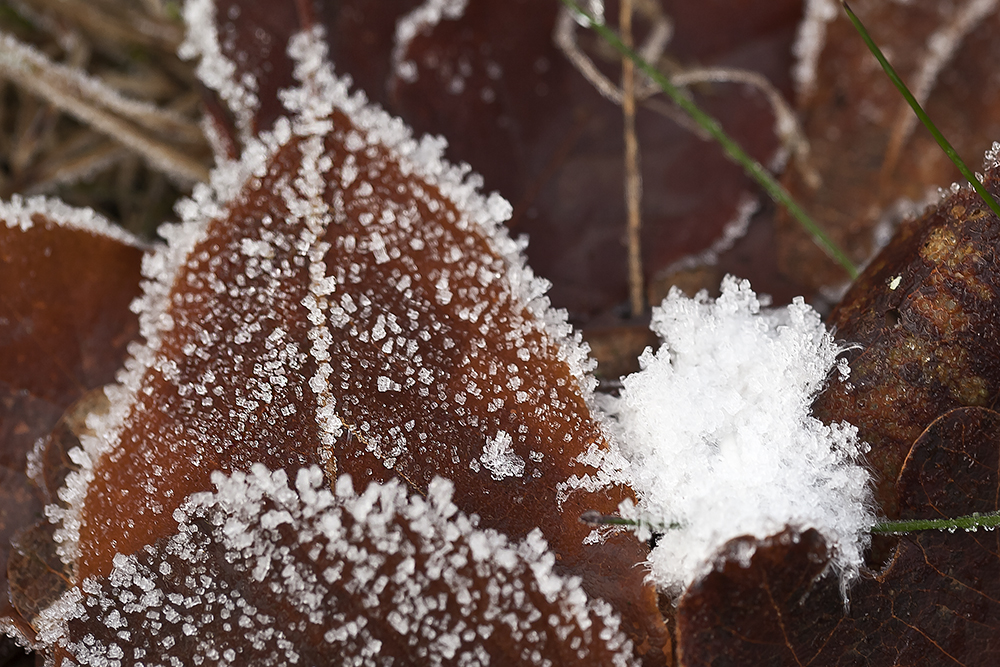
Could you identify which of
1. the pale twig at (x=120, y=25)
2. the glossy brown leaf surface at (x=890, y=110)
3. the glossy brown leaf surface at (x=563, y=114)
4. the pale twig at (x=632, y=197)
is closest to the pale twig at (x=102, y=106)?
the pale twig at (x=120, y=25)

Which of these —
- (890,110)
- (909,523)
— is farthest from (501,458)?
(890,110)

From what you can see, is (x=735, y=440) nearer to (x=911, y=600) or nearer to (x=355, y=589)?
(x=911, y=600)

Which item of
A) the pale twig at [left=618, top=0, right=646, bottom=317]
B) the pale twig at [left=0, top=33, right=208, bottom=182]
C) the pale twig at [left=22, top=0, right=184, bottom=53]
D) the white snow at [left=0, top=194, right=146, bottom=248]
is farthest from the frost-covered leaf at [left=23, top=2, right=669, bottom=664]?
the pale twig at [left=22, top=0, right=184, bottom=53]

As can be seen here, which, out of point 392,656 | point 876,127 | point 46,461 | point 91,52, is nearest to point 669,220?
point 876,127

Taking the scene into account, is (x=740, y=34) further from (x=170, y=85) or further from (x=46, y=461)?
(x=46, y=461)

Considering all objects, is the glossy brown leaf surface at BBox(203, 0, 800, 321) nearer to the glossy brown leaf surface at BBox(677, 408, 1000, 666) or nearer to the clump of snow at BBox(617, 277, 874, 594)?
the clump of snow at BBox(617, 277, 874, 594)

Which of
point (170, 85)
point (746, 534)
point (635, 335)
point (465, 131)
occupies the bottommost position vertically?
point (746, 534)
